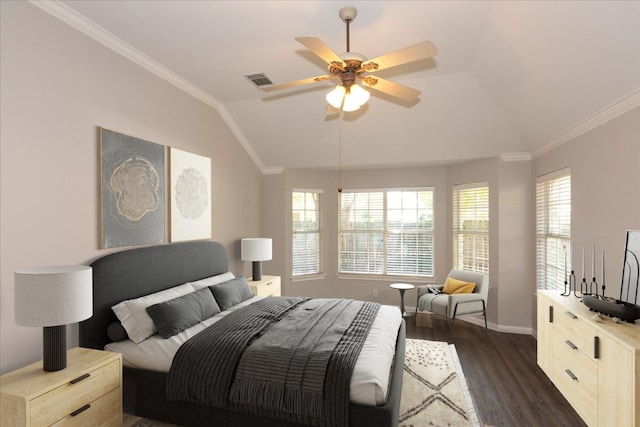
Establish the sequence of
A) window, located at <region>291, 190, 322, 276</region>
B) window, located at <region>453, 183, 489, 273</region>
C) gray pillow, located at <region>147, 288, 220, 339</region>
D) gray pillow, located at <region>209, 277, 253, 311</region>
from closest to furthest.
Result: gray pillow, located at <region>147, 288, 220, 339</region> → gray pillow, located at <region>209, 277, 253, 311</region> → window, located at <region>453, 183, 489, 273</region> → window, located at <region>291, 190, 322, 276</region>

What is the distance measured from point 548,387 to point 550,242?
1814 millimetres

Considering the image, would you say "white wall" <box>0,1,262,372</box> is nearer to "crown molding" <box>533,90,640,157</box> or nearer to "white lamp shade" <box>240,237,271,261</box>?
"white lamp shade" <box>240,237,271,261</box>

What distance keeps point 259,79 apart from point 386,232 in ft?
11.4

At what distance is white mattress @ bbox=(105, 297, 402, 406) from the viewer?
2.17 meters

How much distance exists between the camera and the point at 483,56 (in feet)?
11.2

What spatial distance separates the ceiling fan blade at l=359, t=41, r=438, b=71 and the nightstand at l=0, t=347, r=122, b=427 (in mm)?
2652

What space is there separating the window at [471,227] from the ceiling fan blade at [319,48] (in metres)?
3.80

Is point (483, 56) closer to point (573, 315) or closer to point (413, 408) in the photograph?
point (573, 315)

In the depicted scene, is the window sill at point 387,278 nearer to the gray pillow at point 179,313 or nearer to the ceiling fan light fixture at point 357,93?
the gray pillow at point 179,313

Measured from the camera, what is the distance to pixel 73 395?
210 centimetres

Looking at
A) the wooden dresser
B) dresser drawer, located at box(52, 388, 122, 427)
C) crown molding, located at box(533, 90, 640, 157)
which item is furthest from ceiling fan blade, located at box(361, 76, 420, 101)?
dresser drawer, located at box(52, 388, 122, 427)

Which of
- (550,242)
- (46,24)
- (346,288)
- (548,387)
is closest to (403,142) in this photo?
(550,242)

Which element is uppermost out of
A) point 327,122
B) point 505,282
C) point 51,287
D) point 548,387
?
point 327,122

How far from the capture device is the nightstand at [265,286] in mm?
4527
